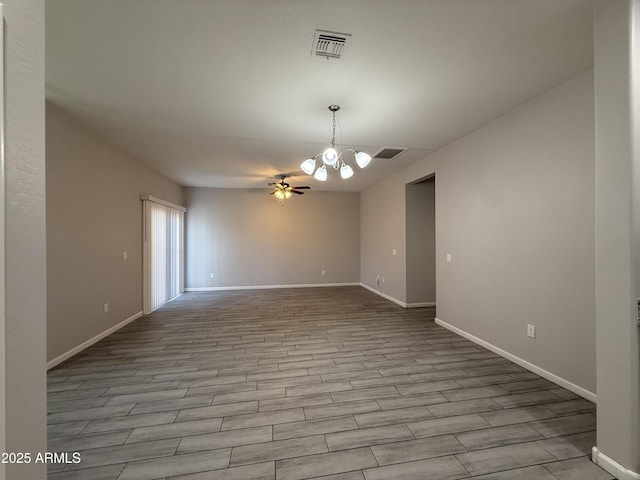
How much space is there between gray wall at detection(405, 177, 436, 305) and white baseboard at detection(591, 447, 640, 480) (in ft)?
11.9

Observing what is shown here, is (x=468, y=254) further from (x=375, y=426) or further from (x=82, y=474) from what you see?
(x=82, y=474)

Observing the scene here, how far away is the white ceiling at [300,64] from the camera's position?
5.37 ft

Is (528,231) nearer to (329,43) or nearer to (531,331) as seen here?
(531,331)

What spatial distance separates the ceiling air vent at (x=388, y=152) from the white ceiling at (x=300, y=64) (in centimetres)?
52

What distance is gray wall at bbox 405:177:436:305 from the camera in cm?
521

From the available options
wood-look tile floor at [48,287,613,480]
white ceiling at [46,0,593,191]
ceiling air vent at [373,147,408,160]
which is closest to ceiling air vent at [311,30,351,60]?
white ceiling at [46,0,593,191]

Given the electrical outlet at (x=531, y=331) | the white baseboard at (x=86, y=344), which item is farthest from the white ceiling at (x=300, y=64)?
the white baseboard at (x=86, y=344)

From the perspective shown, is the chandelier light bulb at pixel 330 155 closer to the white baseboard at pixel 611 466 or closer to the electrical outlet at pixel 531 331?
the electrical outlet at pixel 531 331

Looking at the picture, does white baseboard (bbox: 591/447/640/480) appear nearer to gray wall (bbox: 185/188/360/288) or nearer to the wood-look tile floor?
the wood-look tile floor

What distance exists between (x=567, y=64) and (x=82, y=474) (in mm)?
4420

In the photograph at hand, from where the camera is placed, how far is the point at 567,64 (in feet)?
6.93

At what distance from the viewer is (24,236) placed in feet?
3.24

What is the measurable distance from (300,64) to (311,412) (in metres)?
2.78

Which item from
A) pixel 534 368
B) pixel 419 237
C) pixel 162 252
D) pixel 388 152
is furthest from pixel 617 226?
pixel 162 252
